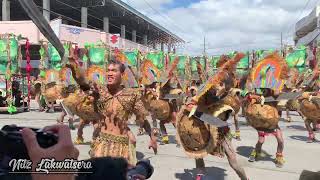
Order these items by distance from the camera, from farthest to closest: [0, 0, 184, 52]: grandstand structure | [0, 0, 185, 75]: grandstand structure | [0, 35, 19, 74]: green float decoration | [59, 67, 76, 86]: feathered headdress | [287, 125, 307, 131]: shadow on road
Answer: [0, 0, 184, 52]: grandstand structure
[0, 0, 185, 75]: grandstand structure
[0, 35, 19, 74]: green float decoration
[287, 125, 307, 131]: shadow on road
[59, 67, 76, 86]: feathered headdress

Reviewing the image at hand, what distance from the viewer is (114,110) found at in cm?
472

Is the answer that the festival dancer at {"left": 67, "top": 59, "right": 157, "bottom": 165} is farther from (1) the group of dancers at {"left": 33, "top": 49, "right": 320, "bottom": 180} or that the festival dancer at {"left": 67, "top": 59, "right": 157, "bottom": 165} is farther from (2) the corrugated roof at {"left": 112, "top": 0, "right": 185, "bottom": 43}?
(2) the corrugated roof at {"left": 112, "top": 0, "right": 185, "bottom": 43}

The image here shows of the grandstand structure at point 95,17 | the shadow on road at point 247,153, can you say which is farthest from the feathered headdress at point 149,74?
the grandstand structure at point 95,17

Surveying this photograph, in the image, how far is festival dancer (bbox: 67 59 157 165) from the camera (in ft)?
15.0

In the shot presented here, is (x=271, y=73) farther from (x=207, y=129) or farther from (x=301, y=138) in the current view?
(x=301, y=138)

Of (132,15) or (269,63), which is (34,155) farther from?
(132,15)

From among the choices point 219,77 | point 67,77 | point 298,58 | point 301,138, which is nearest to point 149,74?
point 67,77

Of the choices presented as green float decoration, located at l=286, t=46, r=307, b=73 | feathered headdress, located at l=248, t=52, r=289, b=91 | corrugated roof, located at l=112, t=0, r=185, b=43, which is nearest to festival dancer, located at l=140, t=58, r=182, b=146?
feathered headdress, located at l=248, t=52, r=289, b=91

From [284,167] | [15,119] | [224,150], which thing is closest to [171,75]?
[284,167]

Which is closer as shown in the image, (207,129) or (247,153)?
(207,129)

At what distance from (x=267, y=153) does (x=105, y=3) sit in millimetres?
31016

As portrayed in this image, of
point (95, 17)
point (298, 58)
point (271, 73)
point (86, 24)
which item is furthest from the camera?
point (95, 17)

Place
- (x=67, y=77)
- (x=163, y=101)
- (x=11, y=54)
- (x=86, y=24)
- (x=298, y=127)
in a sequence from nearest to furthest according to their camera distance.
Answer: (x=163, y=101) < (x=67, y=77) < (x=298, y=127) < (x=11, y=54) < (x=86, y=24)

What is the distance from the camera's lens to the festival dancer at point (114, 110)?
457 centimetres
